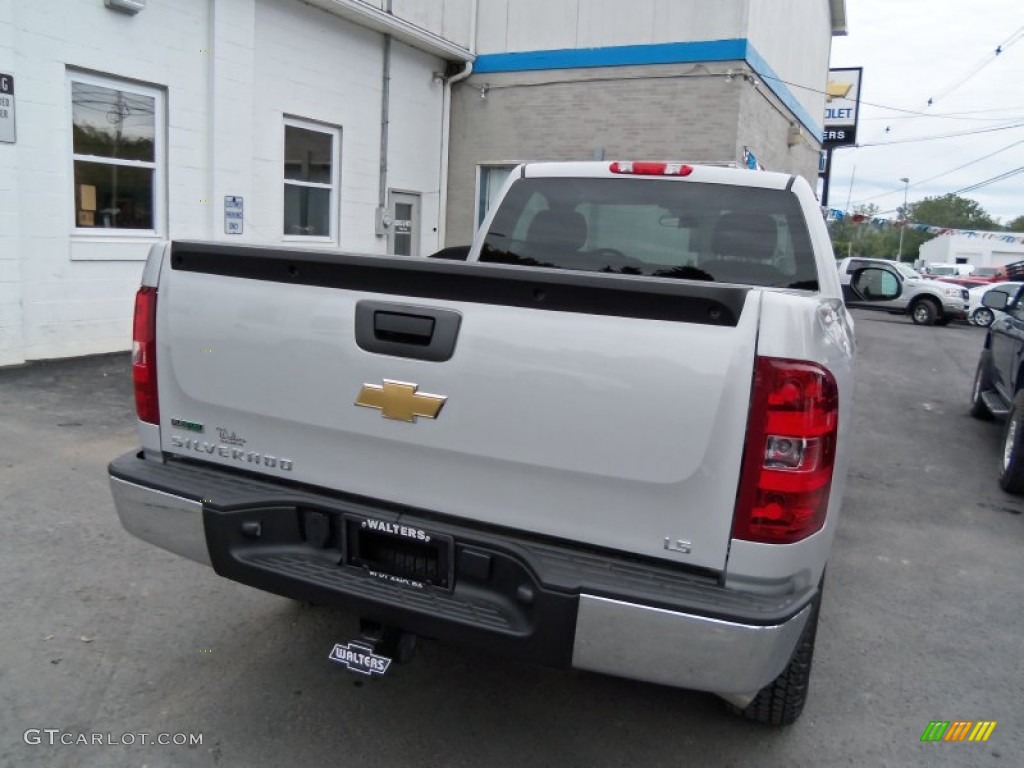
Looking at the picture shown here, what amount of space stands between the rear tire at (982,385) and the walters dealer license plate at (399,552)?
8.05 metres

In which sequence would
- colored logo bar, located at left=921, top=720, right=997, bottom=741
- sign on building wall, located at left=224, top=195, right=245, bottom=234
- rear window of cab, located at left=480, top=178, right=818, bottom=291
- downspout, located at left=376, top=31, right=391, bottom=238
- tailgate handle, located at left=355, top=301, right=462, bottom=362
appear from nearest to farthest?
tailgate handle, located at left=355, top=301, right=462, bottom=362 → colored logo bar, located at left=921, top=720, right=997, bottom=741 → rear window of cab, located at left=480, top=178, right=818, bottom=291 → sign on building wall, located at left=224, top=195, right=245, bottom=234 → downspout, located at left=376, top=31, right=391, bottom=238

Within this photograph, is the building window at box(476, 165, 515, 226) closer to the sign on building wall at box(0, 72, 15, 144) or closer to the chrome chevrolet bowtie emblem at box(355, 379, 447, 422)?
the sign on building wall at box(0, 72, 15, 144)

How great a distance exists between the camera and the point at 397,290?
259 cm

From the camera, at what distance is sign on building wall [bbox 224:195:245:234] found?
435 inches

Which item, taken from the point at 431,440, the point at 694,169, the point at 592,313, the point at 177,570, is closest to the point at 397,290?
the point at 431,440

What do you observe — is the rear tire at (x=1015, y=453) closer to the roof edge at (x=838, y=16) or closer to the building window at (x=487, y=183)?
the building window at (x=487, y=183)

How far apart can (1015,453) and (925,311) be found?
58.1ft

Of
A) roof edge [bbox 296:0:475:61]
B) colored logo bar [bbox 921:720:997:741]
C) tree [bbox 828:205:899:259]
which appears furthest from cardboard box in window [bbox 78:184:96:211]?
tree [bbox 828:205:899:259]

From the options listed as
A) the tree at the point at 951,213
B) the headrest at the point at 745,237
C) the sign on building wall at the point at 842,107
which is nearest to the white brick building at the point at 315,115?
the headrest at the point at 745,237

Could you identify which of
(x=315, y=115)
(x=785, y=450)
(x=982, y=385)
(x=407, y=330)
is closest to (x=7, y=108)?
(x=315, y=115)

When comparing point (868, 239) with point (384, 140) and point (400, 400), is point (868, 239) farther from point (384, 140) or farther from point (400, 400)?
point (400, 400)

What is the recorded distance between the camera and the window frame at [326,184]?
12.3 meters

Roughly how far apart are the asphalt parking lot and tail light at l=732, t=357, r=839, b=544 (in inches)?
45.1

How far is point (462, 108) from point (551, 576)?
1508 centimetres
